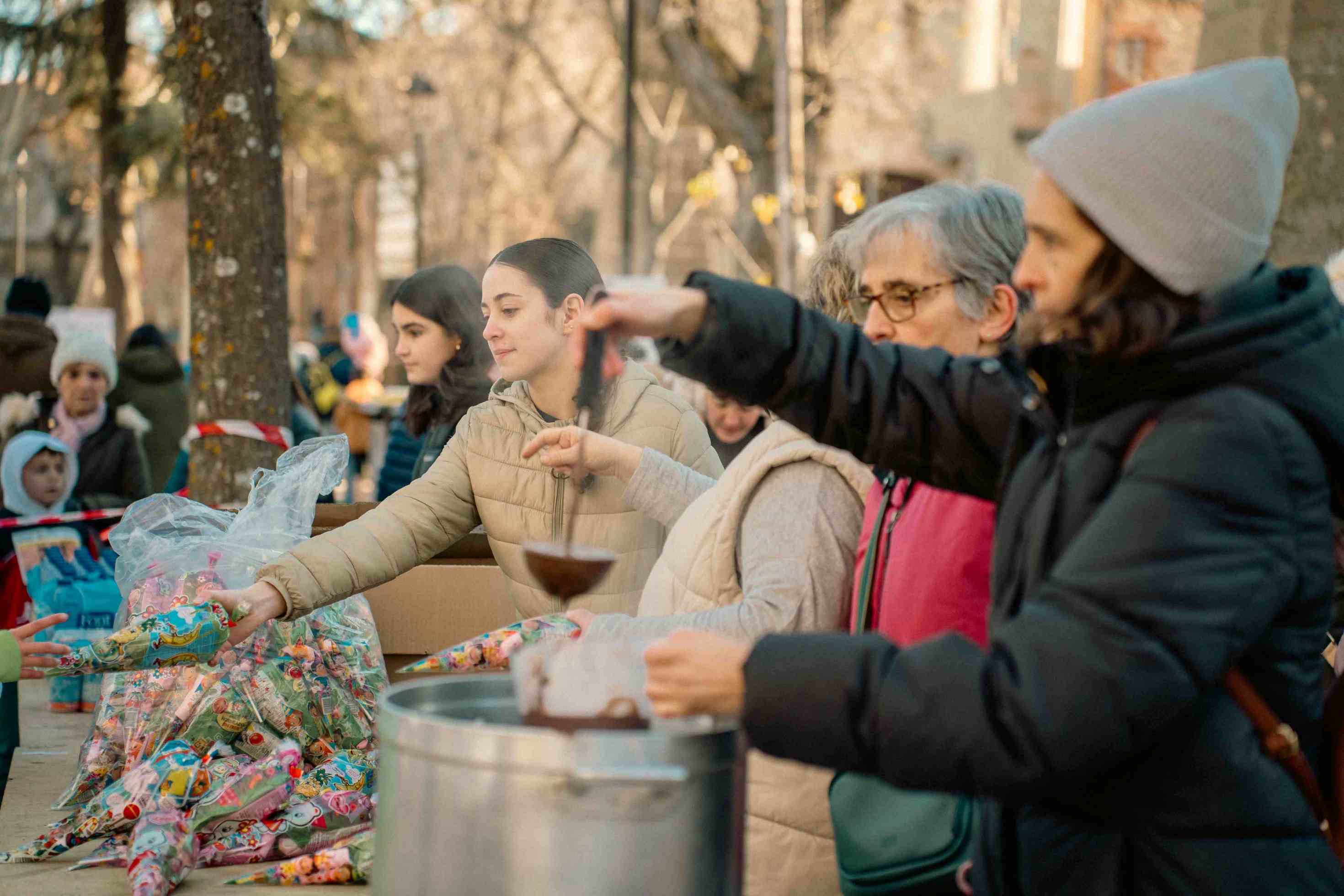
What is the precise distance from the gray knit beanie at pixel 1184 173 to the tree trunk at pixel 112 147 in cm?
1739

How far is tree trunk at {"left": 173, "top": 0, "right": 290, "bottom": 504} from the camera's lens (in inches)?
256

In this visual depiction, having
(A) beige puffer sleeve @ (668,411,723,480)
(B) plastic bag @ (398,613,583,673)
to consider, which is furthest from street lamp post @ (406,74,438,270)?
(B) plastic bag @ (398,613,583,673)

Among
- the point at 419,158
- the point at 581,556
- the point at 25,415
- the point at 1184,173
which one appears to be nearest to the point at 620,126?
the point at 419,158

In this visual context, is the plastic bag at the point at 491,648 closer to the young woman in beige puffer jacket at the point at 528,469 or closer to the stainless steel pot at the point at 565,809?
the young woman in beige puffer jacket at the point at 528,469

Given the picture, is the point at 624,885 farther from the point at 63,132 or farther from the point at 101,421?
the point at 63,132

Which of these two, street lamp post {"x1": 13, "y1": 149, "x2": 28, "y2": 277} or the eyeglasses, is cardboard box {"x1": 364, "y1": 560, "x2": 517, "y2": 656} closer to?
the eyeglasses

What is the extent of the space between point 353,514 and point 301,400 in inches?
187

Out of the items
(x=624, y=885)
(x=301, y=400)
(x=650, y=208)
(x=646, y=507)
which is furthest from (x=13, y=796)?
(x=650, y=208)

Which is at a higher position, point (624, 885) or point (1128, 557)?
point (1128, 557)

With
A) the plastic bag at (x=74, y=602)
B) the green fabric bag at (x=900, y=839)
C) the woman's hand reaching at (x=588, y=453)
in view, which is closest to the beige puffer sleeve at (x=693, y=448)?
the woman's hand reaching at (x=588, y=453)

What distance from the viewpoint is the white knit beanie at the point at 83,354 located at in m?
8.47

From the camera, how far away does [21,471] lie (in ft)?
24.4

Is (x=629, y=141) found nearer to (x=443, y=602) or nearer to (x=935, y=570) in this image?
(x=443, y=602)

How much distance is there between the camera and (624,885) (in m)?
1.98
